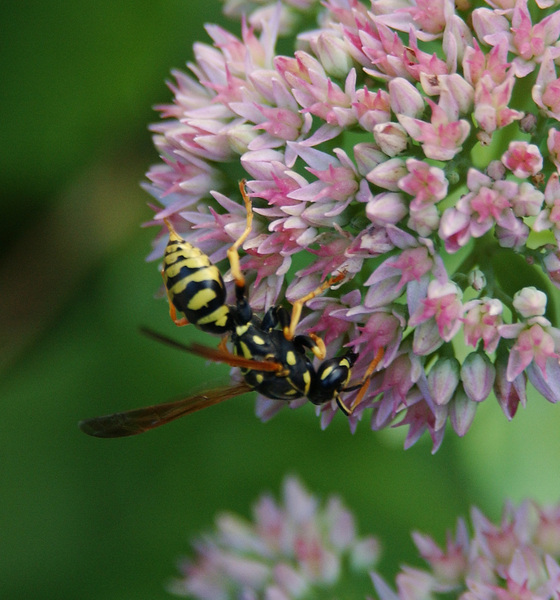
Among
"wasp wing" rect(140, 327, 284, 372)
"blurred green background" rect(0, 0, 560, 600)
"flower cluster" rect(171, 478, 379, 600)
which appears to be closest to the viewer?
"wasp wing" rect(140, 327, 284, 372)

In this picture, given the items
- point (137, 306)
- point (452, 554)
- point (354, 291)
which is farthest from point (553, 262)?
point (137, 306)

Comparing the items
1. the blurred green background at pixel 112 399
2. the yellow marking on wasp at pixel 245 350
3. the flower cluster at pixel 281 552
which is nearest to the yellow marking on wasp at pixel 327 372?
the yellow marking on wasp at pixel 245 350

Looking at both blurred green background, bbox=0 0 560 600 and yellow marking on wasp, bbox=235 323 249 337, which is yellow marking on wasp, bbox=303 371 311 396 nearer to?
yellow marking on wasp, bbox=235 323 249 337

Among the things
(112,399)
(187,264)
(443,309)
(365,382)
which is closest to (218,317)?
(187,264)

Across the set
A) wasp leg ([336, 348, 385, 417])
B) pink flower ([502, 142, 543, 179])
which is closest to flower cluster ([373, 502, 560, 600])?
wasp leg ([336, 348, 385, 417])

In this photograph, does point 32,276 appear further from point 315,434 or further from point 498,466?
point 498,466

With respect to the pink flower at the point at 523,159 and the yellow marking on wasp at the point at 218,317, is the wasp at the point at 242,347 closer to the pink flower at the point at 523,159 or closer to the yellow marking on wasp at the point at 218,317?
the yellow marking on wasp at the point at 218,317
